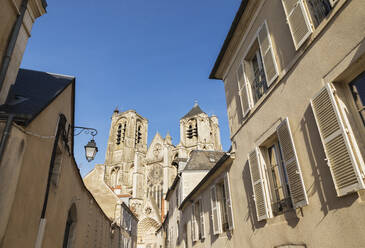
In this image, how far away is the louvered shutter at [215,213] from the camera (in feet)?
21.5

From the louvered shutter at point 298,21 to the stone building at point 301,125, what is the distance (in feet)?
0.05

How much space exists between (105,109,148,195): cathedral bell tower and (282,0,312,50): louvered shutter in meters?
39.8

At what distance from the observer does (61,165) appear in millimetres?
4582

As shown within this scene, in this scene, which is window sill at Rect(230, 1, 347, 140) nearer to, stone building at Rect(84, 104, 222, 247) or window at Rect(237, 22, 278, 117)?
window at Rect(237, 22, 278, 117)

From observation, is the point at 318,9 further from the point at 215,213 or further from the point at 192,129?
the point at 192,129

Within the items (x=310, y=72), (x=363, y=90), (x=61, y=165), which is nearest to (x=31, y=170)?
(x=61, y=165)

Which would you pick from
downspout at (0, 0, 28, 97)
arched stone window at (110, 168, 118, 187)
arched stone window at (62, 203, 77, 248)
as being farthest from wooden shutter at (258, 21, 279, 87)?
arched stone window at (110, 168, 118, 187)

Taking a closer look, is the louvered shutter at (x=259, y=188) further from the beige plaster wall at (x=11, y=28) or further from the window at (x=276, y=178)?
the beige plaster wall at (x=11, y=28)

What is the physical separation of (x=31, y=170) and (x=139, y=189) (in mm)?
37249

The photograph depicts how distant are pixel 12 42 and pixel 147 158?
134ft

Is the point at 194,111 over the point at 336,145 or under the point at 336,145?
over

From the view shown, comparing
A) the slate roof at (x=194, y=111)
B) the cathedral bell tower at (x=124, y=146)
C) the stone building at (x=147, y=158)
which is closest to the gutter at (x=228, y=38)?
the stone building at (x=147, y=158)

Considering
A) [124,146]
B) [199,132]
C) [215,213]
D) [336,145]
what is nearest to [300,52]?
[336,145]

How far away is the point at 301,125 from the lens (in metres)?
3.32
